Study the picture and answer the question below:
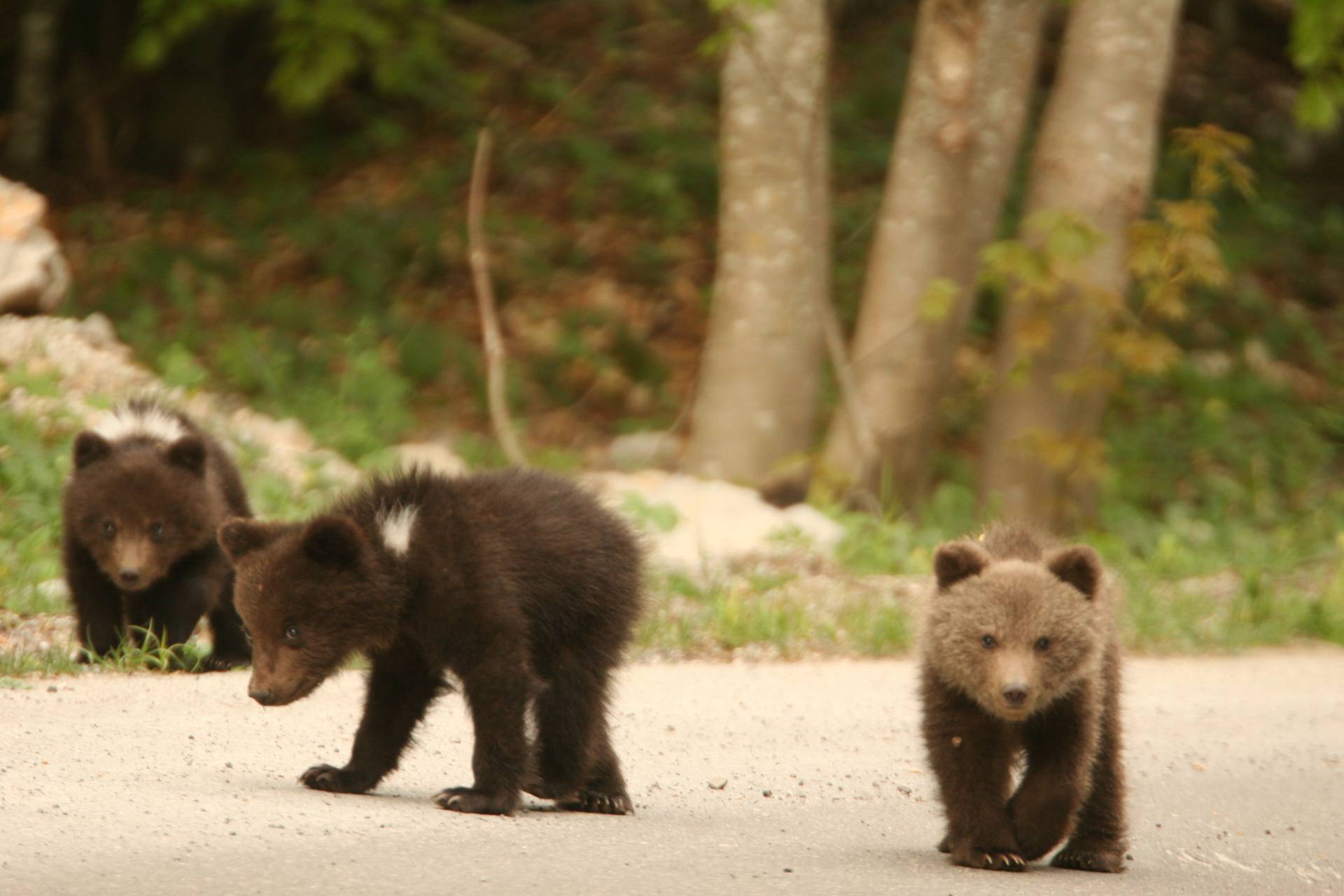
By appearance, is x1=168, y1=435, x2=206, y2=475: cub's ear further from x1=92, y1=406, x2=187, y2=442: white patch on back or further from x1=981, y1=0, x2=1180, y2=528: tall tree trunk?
x1=981, y1=0, x2=1180, y2=528: tall tree trunk

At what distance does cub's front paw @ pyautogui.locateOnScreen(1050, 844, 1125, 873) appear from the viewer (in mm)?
5371

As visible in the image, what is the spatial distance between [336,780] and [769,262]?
8.89m

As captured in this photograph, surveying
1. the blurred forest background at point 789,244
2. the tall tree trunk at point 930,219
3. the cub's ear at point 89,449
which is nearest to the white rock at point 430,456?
the blurred forest background at point 789,244

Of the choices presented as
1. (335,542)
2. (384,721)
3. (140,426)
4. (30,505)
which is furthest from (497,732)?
(30,505)

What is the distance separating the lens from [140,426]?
865 cm

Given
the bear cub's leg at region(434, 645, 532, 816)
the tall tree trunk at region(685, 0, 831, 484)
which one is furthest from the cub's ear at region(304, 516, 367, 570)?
the tall tree trunk at region(685, 0, 831, 484)

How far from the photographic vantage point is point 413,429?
1583 centimetres

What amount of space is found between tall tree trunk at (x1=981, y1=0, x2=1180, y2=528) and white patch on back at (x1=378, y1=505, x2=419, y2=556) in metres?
8.32

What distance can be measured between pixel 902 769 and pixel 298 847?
3.09m

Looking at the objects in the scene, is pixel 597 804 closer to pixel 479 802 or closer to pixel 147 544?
pixel 479 802

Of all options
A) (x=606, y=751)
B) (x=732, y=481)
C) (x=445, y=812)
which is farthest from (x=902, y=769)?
(x=732, y=481)

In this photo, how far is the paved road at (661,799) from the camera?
14.9 ft

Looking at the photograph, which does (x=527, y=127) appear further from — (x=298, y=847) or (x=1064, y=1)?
(x=298, y=847)

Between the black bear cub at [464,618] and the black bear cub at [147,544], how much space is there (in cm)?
266
